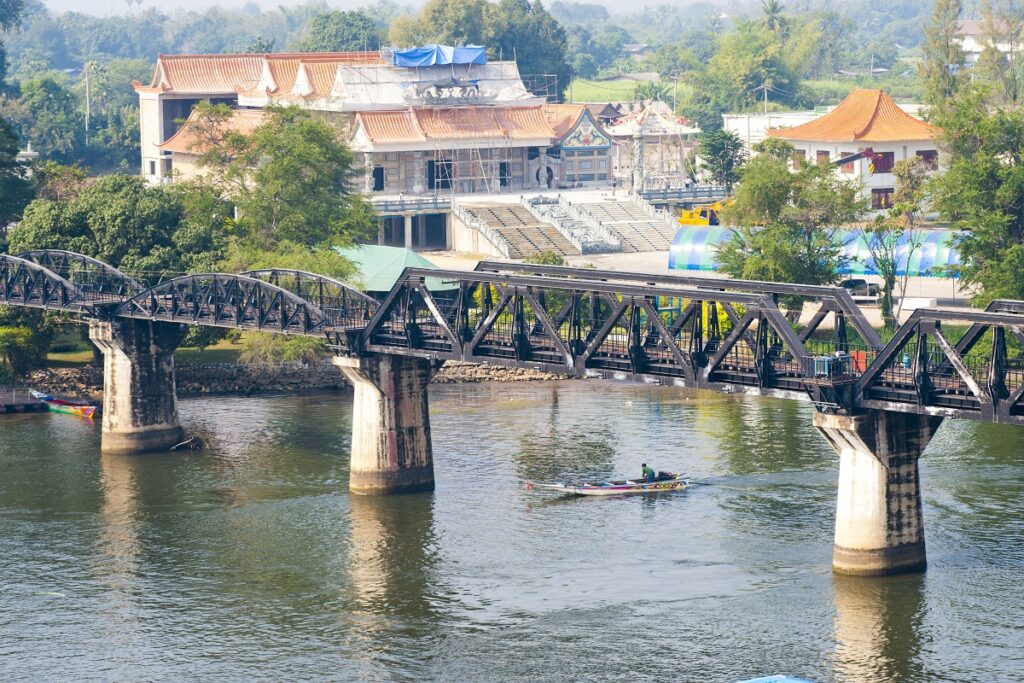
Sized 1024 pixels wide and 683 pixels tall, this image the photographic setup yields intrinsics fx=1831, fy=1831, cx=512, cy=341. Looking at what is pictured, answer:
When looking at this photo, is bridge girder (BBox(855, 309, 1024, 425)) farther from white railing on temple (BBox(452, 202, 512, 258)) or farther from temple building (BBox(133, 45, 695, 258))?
temple building (BBox(133, 45, 695, 258))

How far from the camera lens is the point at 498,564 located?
84.2 metres

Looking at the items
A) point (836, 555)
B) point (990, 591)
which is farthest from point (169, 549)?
point (990, 591)

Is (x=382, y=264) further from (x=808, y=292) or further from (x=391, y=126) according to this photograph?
(x=808, y=292)

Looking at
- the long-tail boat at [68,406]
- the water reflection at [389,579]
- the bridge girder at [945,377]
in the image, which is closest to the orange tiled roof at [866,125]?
the long-tail boat at [68,406]

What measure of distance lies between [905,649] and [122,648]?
3159cm

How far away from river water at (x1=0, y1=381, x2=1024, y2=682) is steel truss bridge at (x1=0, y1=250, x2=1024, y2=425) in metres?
8.09

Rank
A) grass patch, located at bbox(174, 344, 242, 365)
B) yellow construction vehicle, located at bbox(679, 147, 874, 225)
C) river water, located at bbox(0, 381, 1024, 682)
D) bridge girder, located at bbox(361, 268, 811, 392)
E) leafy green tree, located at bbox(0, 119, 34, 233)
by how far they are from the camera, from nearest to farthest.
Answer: river water, located at bbox(0, 381, 1024, 682)
bridge girder, located at bbox(361, 268, 811, 392)
grass patch, located at bbox(174, 344, 242, 365)
leafy green tree, located at bbox(0, 119, 34, 233)
yellow construction vehicle, located at bbox(679, 147, 874, 225)

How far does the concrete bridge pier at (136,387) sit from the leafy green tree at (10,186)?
44803mm

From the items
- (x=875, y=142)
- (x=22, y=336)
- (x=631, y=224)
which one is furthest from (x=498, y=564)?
(x=875, y=142)

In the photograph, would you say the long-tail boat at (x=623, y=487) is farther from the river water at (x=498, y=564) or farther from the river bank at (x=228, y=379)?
the river bank at (x=228, y=379)

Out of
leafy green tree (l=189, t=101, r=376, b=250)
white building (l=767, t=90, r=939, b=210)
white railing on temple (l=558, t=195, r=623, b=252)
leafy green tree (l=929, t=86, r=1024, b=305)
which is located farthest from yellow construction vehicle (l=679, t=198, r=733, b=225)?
leafy green tree (l=929, t=86, r=1024, b=305)

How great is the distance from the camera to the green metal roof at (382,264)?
5379 inches

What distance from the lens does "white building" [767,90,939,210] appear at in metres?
186

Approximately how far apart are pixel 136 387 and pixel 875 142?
9760 cm
